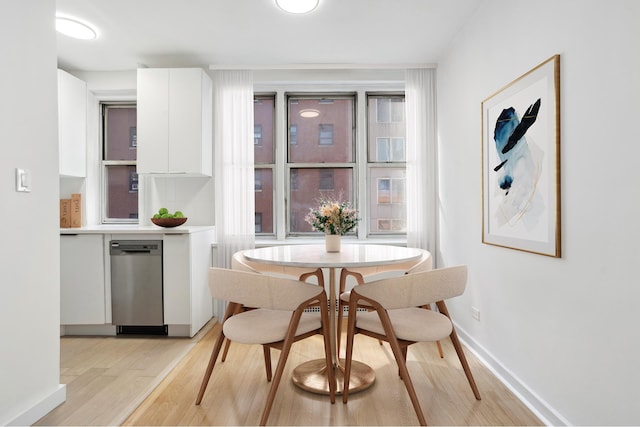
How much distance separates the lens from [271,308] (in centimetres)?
187

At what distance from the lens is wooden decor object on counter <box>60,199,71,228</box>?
3518 mm

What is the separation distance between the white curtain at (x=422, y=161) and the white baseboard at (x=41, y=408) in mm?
2872

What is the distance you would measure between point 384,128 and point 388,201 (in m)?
0.78

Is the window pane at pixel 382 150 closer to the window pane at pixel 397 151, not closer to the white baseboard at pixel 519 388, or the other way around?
the window pane at pixel 397 151

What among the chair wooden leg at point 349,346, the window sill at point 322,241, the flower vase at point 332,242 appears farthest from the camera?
the window sill at point 322,241

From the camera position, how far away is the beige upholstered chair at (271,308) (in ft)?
6.06

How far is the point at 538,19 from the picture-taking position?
198 centimetres

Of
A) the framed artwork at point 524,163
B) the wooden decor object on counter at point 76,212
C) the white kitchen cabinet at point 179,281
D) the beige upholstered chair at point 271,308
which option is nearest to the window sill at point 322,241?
the white kitchen cabinet at point 179,281

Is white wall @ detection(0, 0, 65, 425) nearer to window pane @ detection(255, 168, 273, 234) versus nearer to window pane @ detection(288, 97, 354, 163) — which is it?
window pane @ detection(255, 168, 273, 234)

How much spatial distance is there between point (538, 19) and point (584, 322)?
1509mm

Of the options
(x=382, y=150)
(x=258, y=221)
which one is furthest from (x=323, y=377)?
(x=382, y=150)

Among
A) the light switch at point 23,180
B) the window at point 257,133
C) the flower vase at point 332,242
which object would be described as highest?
the window at point 257,133

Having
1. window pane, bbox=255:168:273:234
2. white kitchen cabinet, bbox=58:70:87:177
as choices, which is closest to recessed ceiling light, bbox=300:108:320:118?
window pane, bbox=255:168:273:234

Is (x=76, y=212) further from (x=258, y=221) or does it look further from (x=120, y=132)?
(x=258, y=221)
